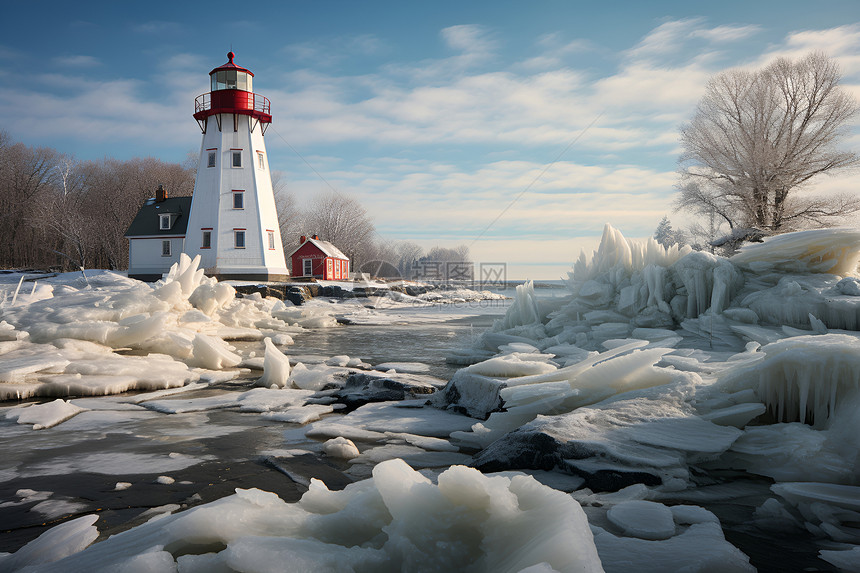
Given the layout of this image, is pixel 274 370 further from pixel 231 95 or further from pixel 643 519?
pixel 231 95

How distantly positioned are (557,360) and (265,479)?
3792 millimetres

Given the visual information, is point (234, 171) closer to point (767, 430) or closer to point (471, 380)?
point (471, 380)

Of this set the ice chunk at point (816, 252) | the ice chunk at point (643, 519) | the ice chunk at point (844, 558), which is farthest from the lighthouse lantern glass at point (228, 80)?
the ice chunk at point (844, 558)

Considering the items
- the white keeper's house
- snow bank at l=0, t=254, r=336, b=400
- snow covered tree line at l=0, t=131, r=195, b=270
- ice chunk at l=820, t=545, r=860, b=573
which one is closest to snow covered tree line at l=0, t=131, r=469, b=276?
snow covered tree line at l=0, t=131, r=195, b=270

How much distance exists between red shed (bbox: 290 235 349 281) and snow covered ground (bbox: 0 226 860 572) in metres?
29.7

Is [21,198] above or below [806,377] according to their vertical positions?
above

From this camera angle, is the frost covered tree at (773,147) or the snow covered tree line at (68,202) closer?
the frost covered tree at (773,147)

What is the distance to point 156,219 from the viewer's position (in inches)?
1244

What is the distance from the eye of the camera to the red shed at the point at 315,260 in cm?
3741

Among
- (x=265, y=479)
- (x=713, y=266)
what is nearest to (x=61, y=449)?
(x=265, y=479)

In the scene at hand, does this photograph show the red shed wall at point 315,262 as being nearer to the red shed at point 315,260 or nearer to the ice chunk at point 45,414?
the red shed at point 315,260

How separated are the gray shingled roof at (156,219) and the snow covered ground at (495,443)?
84.8ft

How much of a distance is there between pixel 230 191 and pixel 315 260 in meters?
10.9

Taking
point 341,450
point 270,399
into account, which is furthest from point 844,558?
point 270,399
